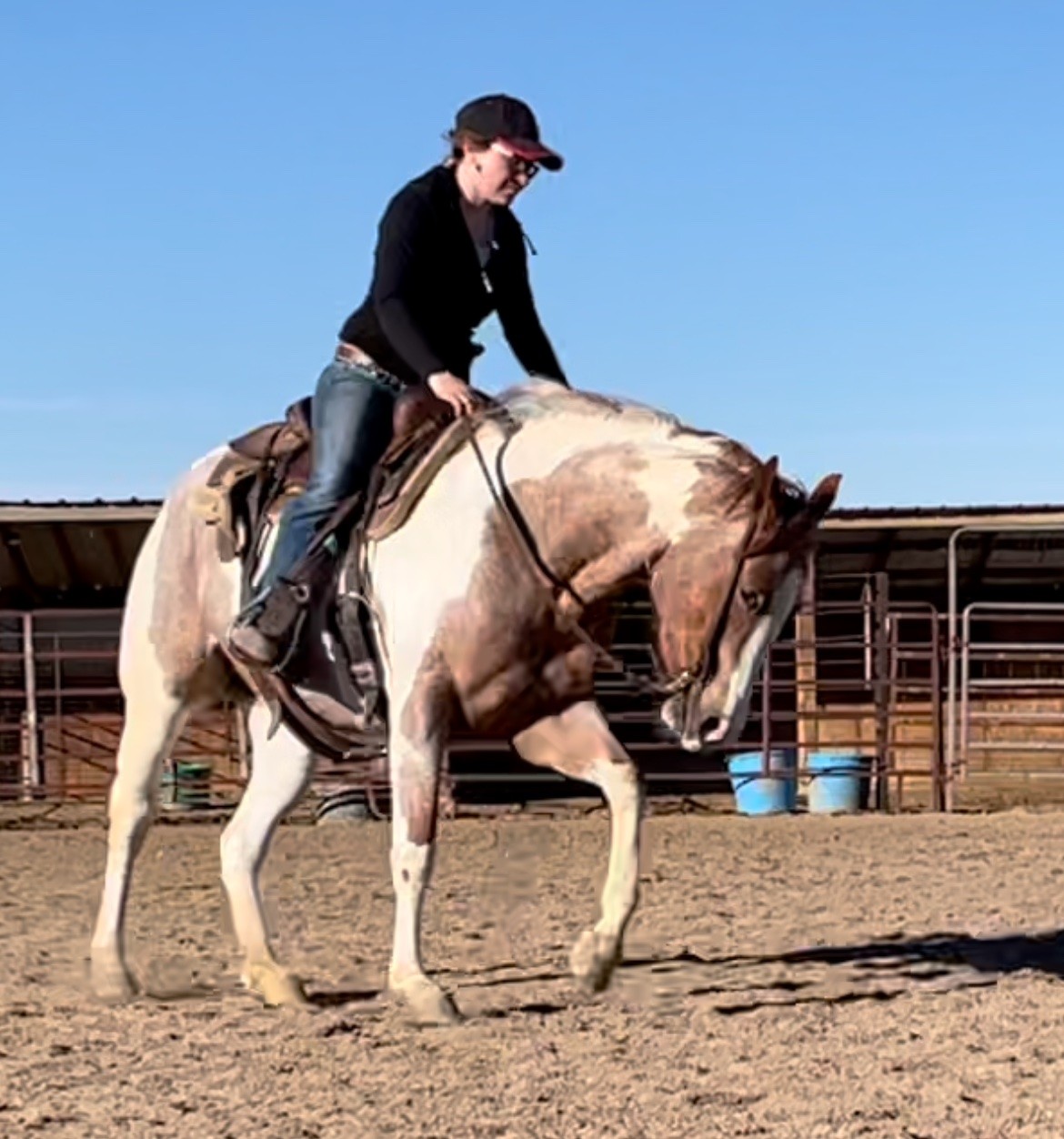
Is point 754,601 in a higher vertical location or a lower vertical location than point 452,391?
lower

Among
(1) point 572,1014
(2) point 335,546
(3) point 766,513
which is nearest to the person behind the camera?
(3) point 766,513

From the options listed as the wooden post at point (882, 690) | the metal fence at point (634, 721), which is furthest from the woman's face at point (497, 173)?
the wooden post at point (882, 690)

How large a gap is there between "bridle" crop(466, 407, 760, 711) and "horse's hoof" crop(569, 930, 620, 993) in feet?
2.38

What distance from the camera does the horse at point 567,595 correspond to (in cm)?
452

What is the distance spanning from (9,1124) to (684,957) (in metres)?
2.84

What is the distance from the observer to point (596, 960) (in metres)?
5.02

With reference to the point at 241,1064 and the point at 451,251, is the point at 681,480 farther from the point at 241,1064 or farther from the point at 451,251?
the point at 241,1064

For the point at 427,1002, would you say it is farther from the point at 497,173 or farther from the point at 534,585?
the point at 497,173

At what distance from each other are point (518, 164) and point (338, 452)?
94 cm

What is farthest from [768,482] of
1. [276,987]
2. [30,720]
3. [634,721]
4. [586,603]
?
[30,720]

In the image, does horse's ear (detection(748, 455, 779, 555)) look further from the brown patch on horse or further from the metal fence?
the metal fence

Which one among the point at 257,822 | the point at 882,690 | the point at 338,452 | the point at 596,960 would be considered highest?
the point at 338,452

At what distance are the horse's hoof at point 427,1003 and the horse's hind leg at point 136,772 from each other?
1306mm

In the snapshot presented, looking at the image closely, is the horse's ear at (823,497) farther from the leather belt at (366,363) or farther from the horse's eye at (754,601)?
the leather belt at (366,363)
